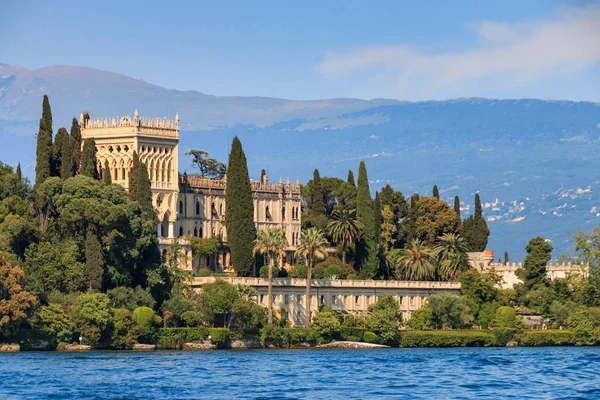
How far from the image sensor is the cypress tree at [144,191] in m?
112

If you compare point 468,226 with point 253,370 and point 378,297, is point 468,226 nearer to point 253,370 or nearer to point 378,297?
point 378,297

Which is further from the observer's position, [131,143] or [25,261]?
[131,143]

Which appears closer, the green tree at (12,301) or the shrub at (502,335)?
the green tree at (12,301)

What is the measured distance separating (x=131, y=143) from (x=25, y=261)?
75.9 feet

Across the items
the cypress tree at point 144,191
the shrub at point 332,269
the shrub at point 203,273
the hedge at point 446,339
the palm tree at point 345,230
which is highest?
the cypress tree at point 144,191

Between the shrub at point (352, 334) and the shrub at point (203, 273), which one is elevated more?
the shrub at point (203, 273)

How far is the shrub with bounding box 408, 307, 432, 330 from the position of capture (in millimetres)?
118438

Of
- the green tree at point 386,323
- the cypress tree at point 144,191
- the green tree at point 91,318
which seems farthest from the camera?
the cypress tree at point 144,191

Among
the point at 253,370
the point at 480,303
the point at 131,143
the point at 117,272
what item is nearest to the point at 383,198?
the point at 480,303

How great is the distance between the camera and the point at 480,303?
124500 mm

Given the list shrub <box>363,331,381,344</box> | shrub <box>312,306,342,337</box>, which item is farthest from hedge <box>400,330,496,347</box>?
shrub <box>312,306,342,337</box>

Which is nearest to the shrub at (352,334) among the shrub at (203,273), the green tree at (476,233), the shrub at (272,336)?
the shrub at (272,336)

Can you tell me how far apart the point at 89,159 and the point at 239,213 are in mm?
12747

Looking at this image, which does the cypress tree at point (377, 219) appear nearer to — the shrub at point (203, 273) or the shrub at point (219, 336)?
the shrub at point (203, 273)
